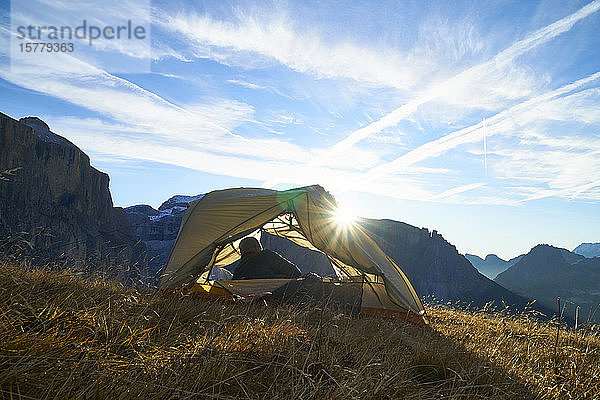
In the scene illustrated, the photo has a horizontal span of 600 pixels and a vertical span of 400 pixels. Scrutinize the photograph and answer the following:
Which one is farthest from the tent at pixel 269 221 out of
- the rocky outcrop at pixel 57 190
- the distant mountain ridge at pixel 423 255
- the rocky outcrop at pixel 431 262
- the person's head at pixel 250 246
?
the rocky outcrop at pixel 431 262

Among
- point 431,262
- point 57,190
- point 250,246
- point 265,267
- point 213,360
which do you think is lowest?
point 431,262

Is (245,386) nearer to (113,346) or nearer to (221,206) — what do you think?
(113,346)

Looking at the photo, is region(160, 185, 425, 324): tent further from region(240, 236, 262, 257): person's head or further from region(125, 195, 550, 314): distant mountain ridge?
region(125, 195, 550, 314): distant mountain ridge

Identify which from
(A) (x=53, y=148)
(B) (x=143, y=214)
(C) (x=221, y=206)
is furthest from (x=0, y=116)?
(C) (x=221, y=206)

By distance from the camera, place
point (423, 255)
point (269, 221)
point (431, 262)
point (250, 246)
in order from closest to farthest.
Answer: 1. point (269, 221)
2. point (250, 246)
3. point (431, 262)
4. point (423, 255)

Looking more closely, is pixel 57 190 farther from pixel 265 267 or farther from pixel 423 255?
pixel 423 255

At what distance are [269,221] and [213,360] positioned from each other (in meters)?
5.42

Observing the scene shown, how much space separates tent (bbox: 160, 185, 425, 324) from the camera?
6.60 meters

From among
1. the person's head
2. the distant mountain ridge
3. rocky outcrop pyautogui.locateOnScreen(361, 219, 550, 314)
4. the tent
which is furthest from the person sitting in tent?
rocky outcrop pyautogui.locateOnScreen(361, 219, 550, 314)

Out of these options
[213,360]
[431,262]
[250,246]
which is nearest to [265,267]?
[250,246]

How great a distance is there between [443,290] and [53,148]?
473 feet

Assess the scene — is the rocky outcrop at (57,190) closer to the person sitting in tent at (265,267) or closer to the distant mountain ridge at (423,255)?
the distant mountain ridge at (423,255)

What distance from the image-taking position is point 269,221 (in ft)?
23.9

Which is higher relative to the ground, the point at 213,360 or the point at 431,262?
the point at 213,360
